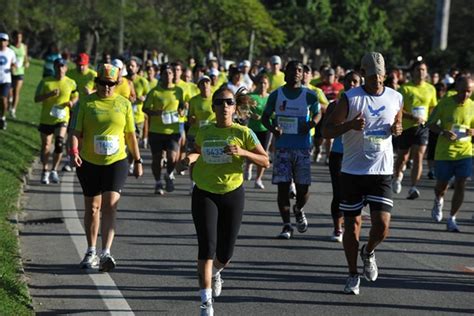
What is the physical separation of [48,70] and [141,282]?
19.3 m

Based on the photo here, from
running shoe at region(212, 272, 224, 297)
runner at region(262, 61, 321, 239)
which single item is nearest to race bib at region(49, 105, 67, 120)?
runner at region(262, 61, 321, 239)

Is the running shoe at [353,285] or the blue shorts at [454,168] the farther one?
the blue shorts at [454,168]

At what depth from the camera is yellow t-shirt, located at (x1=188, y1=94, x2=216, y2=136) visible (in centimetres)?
1598

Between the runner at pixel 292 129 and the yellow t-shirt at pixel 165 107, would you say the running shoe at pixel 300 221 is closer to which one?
the runner at pixel 292 129

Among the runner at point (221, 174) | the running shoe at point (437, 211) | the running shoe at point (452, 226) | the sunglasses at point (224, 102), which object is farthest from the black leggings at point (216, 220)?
the running shoe at point (437, 211)

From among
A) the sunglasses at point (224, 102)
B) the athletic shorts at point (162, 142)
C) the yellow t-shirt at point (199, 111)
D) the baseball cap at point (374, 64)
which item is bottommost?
the athletic shorts at point (162, 142)

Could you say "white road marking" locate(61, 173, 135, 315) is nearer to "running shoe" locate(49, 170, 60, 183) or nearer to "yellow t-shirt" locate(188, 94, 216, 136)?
"running shoe" locate(49, 170, 60, 183)

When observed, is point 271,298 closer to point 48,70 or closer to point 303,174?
point 303,174

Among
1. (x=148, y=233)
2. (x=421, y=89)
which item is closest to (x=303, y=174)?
(x=148, y=233)

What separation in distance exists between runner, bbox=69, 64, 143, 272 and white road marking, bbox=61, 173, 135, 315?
1.78ft

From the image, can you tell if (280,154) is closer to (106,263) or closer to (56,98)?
(106,263)

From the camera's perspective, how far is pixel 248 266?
1053 centimetres

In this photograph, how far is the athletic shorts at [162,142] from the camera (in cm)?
1647

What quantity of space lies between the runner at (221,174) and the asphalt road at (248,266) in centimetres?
66
